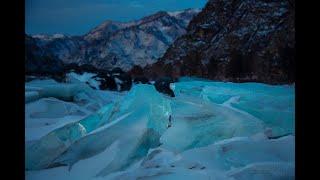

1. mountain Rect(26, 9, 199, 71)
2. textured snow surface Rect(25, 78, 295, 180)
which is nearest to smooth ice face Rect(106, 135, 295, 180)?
textured snow surface Rect(25, 78, 295, 180)

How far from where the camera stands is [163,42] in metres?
3.97

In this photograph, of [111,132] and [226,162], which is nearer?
[226,162]

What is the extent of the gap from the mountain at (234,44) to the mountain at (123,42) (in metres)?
0.08

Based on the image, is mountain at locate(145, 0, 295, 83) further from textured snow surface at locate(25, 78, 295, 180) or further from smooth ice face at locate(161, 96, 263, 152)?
smooth ice face at locate(161, 96, 263, 152)

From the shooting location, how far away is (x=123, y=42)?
4035 mm

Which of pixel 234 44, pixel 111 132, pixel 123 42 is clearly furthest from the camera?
pixel 123 42

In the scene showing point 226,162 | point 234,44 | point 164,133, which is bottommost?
point 226,162

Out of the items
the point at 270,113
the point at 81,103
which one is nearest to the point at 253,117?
the point at 270,113

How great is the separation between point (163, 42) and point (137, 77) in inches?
13.8

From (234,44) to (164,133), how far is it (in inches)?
33.8

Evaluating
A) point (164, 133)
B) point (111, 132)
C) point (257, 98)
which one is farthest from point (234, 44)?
point (111, 132)

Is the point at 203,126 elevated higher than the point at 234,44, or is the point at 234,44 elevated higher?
the point at 234,44

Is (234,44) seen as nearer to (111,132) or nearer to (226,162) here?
(226,162)
